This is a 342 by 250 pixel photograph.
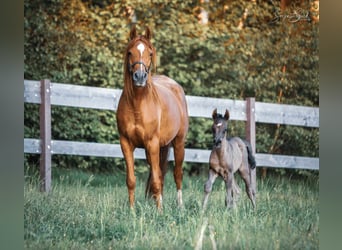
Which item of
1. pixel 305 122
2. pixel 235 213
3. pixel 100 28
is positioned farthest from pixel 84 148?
pixel 305 122

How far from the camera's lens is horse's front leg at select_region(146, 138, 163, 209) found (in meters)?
4.70

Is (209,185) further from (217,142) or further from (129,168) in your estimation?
(129,168)

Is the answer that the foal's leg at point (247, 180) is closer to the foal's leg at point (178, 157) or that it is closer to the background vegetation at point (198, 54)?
the foal's leg at point (178, 157)

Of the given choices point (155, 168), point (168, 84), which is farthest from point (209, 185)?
point (168, 84)

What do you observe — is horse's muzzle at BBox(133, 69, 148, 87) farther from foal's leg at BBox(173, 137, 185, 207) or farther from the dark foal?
foal's leg at BBox(173, 137, 185, 207)

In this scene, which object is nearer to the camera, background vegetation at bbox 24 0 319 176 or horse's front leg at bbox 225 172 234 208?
horse's front leg at bbox 225 172 234 208

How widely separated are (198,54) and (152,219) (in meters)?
2.06

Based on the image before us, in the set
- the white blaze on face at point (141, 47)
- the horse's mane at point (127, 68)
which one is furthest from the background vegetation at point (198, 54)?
the white blaze on face at point (141, 47)

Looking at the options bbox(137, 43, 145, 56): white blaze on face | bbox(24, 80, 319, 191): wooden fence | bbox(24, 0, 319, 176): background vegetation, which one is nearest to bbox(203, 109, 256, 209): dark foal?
bbox(24, 80, 319, 191): wooden fence

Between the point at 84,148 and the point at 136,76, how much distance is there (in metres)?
1.21

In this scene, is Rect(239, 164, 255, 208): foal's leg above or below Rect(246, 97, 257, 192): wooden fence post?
below

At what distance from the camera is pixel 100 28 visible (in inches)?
228
